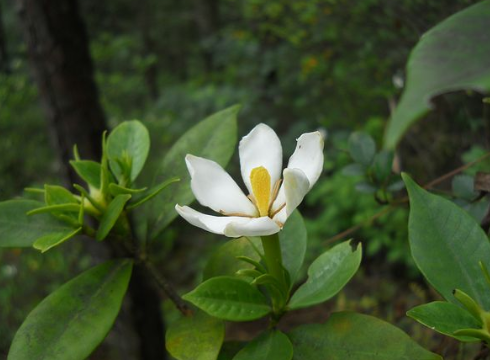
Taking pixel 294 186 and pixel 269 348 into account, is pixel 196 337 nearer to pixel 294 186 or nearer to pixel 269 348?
pixel 269 348

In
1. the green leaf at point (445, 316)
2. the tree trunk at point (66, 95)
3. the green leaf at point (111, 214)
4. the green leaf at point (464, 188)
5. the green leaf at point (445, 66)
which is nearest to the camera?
the green leaf at point (445, 66)

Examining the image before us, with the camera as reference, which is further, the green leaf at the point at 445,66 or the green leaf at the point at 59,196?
the green leaf at the point at 59,196

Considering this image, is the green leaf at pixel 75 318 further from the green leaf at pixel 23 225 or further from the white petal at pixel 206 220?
the white petal at pixel 206 220

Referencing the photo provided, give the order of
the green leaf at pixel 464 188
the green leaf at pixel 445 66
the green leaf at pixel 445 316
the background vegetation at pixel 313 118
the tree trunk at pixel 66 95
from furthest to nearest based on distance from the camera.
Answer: the background vegetation at pixel 313 118 < the tree trunk at pixel 66 95 < the green leaf at pixel 464 188 < the green leaf at pixel 445 316 < the green leaf at pixel 445 66

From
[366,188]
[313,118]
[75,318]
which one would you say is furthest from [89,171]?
[313,118]

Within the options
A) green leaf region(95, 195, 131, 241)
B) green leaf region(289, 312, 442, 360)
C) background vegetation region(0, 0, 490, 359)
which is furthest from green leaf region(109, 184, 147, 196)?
background vegetation region(0, 0, 490, 359)

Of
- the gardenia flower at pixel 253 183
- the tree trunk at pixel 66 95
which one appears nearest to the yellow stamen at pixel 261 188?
the gardenia flower at pixel 253 183

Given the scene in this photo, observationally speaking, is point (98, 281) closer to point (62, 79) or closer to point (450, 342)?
point (450, 342)
